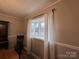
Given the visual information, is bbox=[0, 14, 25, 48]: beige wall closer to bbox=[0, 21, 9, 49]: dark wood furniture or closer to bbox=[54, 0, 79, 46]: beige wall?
bbox=[0, 21, 9, 49]: dark wood furniture

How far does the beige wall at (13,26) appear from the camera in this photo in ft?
15.2

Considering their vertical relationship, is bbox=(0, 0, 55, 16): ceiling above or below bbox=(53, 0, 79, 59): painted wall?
above

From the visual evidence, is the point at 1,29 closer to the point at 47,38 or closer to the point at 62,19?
the point at 47,38

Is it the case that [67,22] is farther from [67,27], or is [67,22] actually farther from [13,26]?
[13,26]

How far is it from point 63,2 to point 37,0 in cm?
82

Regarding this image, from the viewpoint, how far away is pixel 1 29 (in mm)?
4027

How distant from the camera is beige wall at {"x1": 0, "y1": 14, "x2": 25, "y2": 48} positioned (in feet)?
15.2

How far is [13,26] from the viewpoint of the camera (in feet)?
15.8

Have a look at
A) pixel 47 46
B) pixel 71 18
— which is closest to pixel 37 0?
pixel 71 18

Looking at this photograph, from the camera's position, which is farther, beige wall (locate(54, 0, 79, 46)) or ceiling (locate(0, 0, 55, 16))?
ceiling (locate(0, 0, 55, 16))

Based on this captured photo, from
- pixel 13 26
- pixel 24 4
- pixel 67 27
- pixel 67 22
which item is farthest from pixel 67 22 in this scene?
pixel 13 26

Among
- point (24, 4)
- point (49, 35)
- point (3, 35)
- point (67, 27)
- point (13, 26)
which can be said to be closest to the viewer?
point (67, 27)

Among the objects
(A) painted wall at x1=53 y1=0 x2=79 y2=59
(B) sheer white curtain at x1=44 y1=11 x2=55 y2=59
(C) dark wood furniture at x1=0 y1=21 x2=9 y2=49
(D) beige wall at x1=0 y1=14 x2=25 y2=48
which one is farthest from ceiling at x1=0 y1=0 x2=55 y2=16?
(D) beige wall at x1=0 y1=14 x2=25 y2=48

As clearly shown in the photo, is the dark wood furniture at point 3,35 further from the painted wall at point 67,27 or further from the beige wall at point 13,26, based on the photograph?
the painted wall at point 67,27
